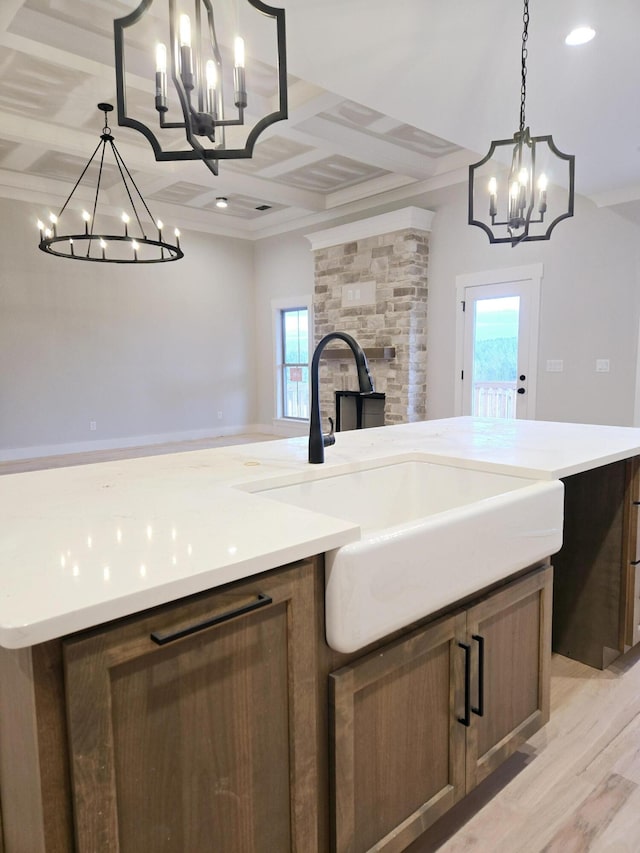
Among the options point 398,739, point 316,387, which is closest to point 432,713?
point 398,739

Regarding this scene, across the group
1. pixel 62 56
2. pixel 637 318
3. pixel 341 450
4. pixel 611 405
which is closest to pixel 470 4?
pixel 341 450

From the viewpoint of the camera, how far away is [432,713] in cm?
127

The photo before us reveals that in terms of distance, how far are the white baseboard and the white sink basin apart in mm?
6222

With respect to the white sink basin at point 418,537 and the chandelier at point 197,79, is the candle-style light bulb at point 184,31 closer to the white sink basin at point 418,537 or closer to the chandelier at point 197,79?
the chandelier at point 197,79

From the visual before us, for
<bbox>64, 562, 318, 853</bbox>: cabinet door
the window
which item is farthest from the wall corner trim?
<bbox>64, 562, 318, 853</bbox>: cabinet door

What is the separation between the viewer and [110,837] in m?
0.79

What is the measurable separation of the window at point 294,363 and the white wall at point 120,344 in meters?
0.64

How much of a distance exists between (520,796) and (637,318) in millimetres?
4444

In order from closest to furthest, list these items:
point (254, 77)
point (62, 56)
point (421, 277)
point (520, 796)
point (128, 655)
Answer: point (128, 655)
point (520, 796)
point (62, 56)
point (254, 77)
point (421, 277)

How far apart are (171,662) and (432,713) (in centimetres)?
72

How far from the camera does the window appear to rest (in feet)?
27.5

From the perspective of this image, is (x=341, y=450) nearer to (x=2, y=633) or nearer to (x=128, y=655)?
(x=128, y=655)

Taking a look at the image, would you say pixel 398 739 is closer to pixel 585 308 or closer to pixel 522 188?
pixel 522 188

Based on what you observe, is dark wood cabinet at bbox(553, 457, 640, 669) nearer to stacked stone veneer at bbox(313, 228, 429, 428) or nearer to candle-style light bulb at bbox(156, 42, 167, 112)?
candle-style light bulb at bbox(156, 42, 167, 112)
